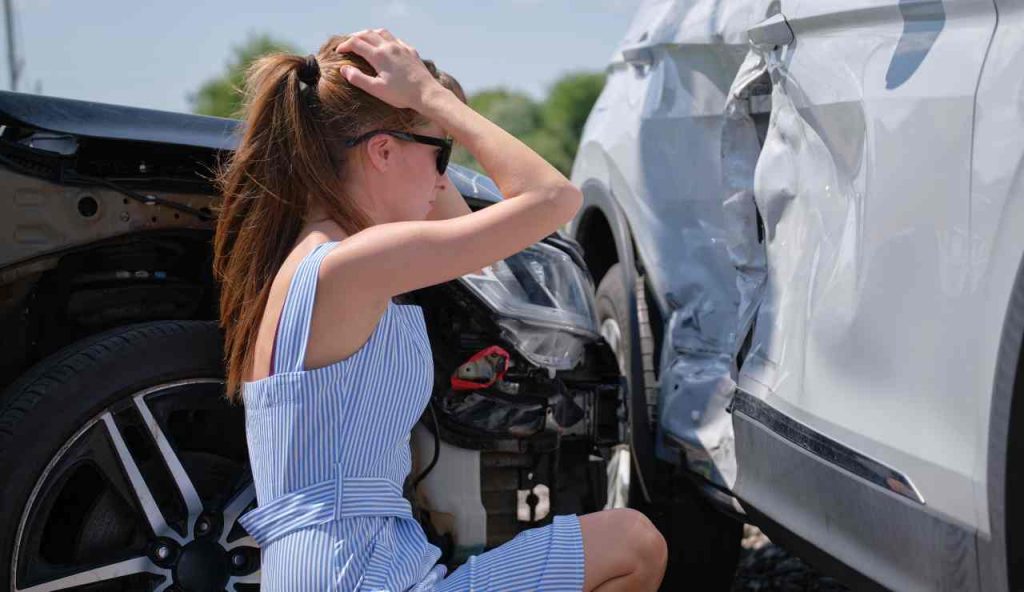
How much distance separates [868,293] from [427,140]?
0.85 metres

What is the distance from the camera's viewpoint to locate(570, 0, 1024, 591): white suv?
179cm

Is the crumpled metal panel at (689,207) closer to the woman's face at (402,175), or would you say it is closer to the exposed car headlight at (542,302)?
the exposed car headlight at (542,302)

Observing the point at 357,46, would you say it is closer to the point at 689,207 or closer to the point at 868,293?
the point at 868,293

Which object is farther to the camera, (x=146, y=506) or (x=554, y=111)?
(x=554, y=111)

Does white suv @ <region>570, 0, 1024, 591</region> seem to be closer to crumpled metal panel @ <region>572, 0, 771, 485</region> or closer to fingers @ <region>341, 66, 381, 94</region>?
crumpled metal panel @ <region>572, 0, 771, 485</region>

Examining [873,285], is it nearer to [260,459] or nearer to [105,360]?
[260,459]

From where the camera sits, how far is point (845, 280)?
221 centimetres

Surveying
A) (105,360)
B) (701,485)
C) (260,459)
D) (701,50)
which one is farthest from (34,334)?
(701,50)

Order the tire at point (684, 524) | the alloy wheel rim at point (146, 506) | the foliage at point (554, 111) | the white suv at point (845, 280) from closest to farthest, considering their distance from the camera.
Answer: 1. the white suv at point (845, 280)
2. the alloy wheel rim at point (146, 506)
3. the tire at point (684, 524)
4. the foliage at point (554, 111)

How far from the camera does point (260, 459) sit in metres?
2.06

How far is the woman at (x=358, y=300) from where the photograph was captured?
6.45 feet

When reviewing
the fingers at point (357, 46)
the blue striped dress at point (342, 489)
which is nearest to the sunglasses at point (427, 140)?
the fingers at point (357, 46)

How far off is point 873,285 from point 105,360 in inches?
60.5

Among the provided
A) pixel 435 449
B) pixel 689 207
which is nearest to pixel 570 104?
pixel 689 207
